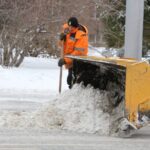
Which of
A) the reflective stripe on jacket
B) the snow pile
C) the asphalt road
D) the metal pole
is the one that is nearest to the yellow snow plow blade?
the snow pile

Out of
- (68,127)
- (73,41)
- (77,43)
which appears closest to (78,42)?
(77,43)

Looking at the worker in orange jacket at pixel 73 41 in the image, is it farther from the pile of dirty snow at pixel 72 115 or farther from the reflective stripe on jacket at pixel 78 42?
the pile of dirty snow at pixel 72 115

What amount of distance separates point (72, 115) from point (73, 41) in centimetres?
178

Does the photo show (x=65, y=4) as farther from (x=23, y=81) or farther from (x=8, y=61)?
(x=23, y=81)

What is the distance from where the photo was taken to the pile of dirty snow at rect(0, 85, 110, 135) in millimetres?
A: 8512

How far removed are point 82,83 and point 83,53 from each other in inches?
24.0

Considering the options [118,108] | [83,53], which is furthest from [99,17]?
[118,108]

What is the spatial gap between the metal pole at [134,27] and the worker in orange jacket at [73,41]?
1.77 metres

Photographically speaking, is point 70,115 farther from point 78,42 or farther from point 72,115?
point 78,42

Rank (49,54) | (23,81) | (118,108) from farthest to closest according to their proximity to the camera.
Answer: (49,54) → (23,81) → (118,108)

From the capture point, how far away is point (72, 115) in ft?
28.5

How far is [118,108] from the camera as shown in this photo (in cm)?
855

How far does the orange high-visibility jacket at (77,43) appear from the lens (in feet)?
32.2

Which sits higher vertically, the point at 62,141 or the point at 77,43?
the point at 77,43
